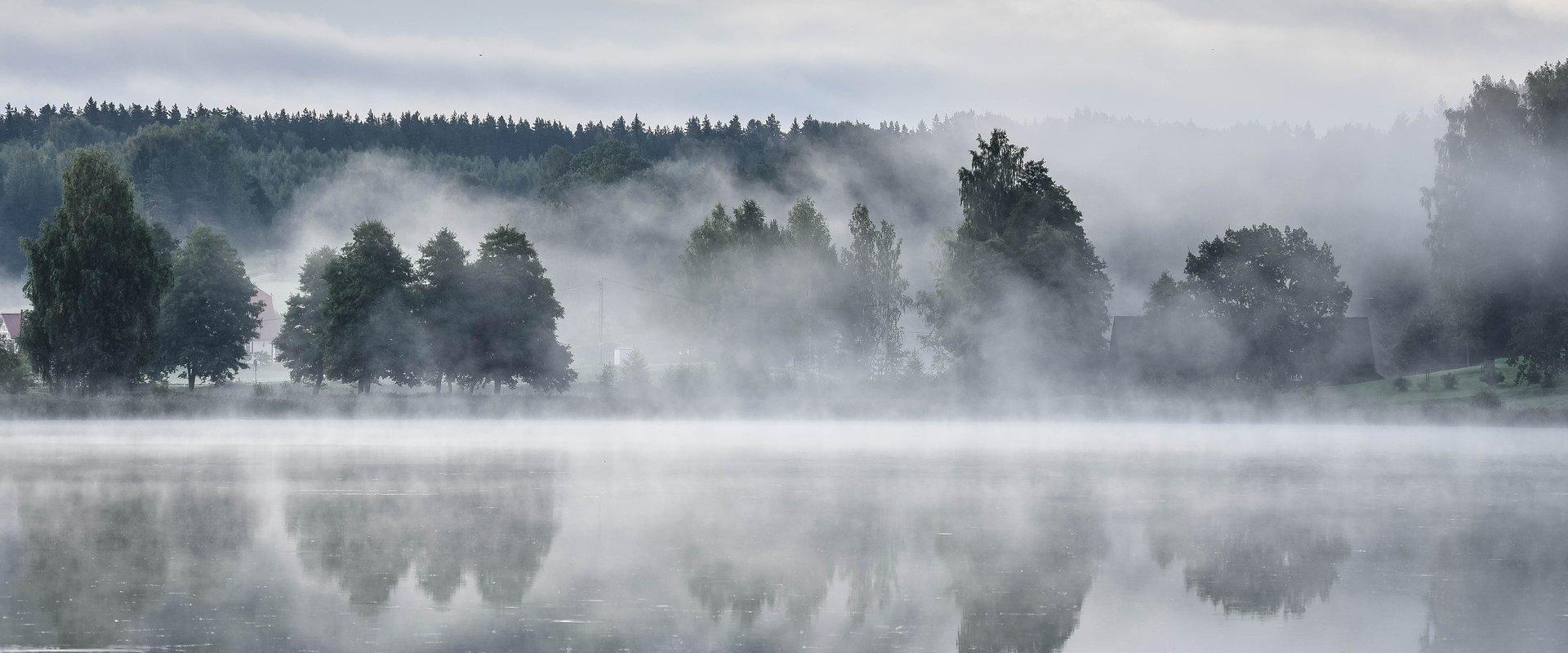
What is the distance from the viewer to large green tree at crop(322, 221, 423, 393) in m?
77.8

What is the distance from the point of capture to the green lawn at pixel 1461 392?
68000 millimetres

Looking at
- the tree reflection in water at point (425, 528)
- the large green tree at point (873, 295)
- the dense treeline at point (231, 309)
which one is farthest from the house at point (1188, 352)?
the tree reflection in water at point (425, 528)

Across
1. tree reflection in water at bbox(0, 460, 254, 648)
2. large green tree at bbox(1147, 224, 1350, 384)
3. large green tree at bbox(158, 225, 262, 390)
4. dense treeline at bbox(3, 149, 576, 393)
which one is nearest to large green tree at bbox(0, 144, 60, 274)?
dense treeline at bbox(3, 149, 576, 393)

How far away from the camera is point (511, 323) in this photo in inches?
3152

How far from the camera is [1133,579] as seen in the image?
1708cm

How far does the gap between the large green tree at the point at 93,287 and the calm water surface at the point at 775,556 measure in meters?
34.2

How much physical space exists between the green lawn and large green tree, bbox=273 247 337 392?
52.1 metres

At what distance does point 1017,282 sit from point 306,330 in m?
39.3

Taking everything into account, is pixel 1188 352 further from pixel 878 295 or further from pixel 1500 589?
pixel 1500 589

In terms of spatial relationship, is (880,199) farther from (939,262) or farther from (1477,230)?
(1477,230)

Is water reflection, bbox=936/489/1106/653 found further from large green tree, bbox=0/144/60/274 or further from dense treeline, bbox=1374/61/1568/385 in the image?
large green tree, bbox=0/144/60/274

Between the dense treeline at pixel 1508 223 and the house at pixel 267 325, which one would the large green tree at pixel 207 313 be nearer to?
the dense treeline at pixel 1508 223

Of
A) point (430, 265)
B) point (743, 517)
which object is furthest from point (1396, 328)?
point (743, 517)

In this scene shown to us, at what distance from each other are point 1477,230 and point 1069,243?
18.9 metres
